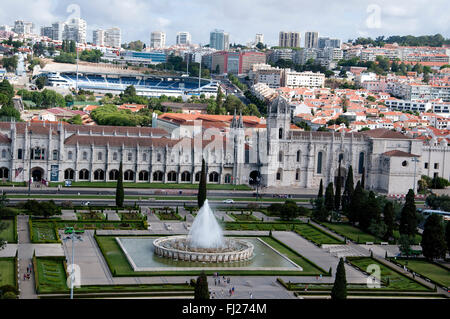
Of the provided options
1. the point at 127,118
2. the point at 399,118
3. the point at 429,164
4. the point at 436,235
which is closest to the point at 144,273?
the point at 436,235

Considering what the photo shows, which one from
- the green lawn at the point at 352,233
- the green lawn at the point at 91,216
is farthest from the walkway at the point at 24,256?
the green lawn at the point at 352,233

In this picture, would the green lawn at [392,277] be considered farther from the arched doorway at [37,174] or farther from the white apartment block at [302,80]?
the white apartment block at [302,80]

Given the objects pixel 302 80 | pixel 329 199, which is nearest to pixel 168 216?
pixel 329 199

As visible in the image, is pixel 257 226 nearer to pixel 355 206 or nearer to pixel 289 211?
pixel 289 211

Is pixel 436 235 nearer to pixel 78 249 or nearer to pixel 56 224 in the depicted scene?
pixel 78 249

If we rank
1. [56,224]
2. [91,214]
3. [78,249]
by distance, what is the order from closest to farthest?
[78,249] < [56,224] < [91,214]

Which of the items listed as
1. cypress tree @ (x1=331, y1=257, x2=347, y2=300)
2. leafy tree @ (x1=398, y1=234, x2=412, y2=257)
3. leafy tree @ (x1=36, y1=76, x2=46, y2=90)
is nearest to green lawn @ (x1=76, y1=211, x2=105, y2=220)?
leafy tree @ (x1=398, y1=234, x2=412, y2=257)

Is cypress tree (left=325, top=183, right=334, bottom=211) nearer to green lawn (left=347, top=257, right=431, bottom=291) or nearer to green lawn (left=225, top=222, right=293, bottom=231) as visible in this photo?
green lawn (left=225, top=222, right=293, bottom=231)
